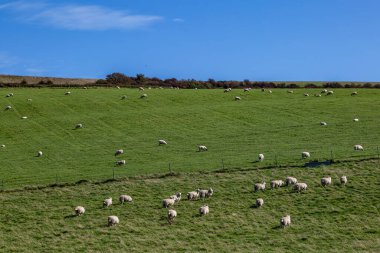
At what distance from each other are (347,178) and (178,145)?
19.1m

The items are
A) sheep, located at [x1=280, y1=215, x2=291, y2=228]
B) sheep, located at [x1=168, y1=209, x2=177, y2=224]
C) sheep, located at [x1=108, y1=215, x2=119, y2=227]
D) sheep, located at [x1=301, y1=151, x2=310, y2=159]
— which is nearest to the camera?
sheep, located at [x1=280, y1=215, x2=291, y2=228]

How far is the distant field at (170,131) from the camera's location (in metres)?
47.7

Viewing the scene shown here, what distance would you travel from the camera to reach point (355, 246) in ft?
102

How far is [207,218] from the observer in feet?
116

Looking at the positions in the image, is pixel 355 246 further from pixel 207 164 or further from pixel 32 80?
pixel 32 80

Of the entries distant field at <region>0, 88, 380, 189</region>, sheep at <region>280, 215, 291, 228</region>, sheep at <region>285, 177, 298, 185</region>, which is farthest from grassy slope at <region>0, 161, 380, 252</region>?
distant field at <region>0, 88, 380, 189</region>

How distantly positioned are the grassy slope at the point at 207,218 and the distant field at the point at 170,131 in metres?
3.62

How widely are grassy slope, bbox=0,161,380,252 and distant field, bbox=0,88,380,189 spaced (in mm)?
3615

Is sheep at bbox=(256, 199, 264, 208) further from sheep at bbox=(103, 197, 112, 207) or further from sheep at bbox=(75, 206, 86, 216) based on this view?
sheep at bbox=(75, 206, 86, 216)

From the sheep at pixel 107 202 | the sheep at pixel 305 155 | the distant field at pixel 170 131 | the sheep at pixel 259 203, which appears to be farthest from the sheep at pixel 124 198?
the sheep at pixel 305 155

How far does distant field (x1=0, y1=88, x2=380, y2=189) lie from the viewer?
1877 inches

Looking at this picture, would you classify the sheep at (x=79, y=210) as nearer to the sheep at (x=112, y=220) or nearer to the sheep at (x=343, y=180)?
the sheep at (x=112, y=220)

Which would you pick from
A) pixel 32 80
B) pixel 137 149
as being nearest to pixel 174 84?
pixel 32 80

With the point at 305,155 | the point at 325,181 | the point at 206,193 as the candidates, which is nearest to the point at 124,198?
the point at 206,193
